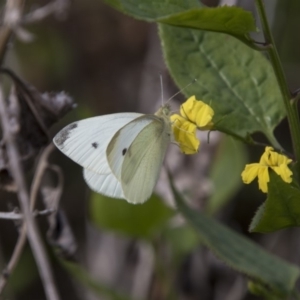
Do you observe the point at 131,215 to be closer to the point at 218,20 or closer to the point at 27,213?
the point at 27,213

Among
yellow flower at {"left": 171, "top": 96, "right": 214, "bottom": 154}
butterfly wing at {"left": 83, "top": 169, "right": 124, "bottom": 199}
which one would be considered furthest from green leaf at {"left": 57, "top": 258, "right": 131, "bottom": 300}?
yellow flower at {"left": 171, "top": 96, "right": 214, "bottom": 154}

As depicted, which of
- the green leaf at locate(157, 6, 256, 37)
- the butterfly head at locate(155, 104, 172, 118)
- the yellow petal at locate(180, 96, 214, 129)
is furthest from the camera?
the butterfly head at locate(155, 104, 172, 118)

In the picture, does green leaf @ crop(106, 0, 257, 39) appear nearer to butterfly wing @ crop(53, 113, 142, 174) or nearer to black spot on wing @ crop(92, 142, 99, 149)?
butterfly wing @ crop(53, 113, 142, 174)

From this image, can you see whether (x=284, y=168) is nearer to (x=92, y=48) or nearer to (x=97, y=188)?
(x=97, y=188)

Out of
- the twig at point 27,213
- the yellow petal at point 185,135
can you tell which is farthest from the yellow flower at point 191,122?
the twig at point 27,213

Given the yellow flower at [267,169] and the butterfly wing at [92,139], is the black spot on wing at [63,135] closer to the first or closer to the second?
the butterfly wing at [92,139]

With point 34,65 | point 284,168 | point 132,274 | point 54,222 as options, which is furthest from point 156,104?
point 284,168
